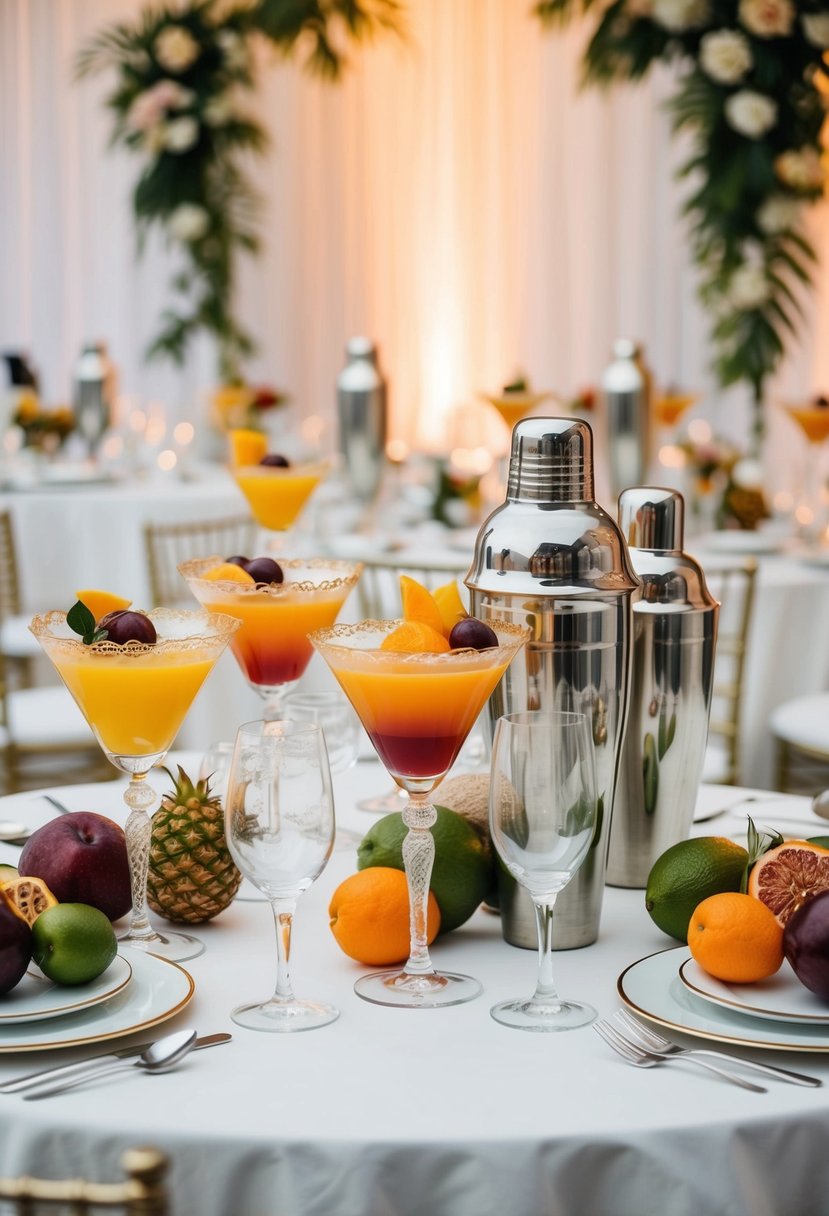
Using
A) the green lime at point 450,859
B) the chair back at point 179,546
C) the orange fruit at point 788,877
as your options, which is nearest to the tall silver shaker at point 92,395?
the chair back at point 179,546

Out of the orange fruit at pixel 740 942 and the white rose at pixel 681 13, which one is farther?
the white rose at pixel 681 13

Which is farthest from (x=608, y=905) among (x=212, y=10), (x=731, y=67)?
(x=212, y=10)

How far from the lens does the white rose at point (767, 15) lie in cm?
547

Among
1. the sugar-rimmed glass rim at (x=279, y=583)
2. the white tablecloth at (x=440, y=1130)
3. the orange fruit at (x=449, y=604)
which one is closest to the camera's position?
the white tablecloth at (x=440, y=1130)

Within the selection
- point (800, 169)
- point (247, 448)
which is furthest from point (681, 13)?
point (247, 448)

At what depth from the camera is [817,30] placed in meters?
5.56

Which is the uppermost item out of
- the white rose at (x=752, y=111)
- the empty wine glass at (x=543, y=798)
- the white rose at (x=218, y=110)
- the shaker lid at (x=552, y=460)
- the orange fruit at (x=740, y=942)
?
the white rose at (x=218, y=110)

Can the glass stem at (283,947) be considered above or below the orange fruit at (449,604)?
below

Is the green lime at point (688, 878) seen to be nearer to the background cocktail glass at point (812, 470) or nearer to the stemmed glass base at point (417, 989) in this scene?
the stemmed glass base at point (417, 989)

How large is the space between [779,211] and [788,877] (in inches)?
193

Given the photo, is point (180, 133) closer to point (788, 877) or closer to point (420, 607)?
point (420, 607)

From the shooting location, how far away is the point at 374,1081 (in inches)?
47.5

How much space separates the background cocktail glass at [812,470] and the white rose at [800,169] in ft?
4.77

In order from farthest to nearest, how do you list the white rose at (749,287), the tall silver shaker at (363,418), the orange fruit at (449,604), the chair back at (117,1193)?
the white rose at (749,287), the tall silver shaker at (363,418), the orange fruit at (449,604), the chair back at (117,1193)
